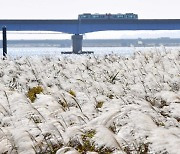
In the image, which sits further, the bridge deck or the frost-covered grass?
the bridge deck

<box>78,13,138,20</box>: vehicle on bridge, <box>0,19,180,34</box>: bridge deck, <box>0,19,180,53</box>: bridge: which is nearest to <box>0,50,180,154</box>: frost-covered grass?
<box>0,19,180,53</box>: bridge

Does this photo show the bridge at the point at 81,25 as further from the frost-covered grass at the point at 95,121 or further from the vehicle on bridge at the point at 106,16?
the frost-covered grass at the point at 95,121

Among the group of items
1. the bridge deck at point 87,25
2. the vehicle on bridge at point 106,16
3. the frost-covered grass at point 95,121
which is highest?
the vehicle on bridge at point 106,16

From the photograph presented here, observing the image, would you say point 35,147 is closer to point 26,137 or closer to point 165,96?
point 26,137

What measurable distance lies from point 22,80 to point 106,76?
1.85 metres

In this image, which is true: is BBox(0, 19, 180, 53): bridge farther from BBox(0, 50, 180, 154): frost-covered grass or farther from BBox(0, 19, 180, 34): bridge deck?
BBox(0, 50, 180, 154): frost-covered grass

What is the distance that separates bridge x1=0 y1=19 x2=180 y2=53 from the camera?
113562 mm

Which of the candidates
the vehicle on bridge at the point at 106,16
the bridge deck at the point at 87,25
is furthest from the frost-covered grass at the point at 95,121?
the vehicle on bridge at the point at 106,16

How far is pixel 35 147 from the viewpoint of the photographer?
490cm

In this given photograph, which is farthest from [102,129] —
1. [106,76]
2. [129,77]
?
[106,76]

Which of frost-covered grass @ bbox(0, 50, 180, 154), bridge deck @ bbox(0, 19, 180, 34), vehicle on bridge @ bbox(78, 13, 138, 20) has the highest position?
vehicle on bridge @ bbox(78, 13, 138, 20)

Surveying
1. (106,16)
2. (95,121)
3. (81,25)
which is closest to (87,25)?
(81,25)

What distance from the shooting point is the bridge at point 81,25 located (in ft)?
373

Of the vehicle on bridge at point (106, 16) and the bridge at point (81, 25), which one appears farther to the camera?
the vehicle on bridge at point (106, 16)
